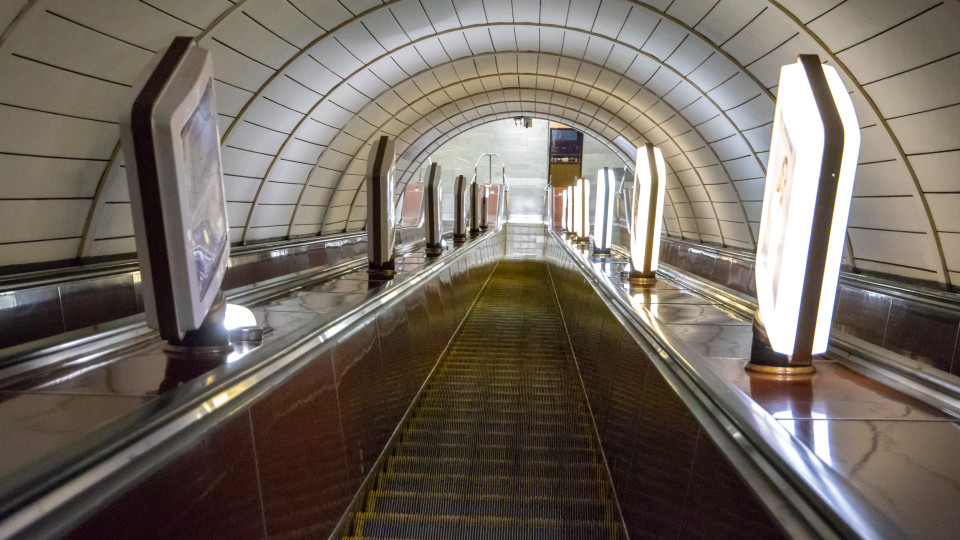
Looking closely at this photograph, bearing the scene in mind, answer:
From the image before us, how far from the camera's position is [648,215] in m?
6.00

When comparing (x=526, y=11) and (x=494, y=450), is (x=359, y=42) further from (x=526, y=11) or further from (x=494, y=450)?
(x=494, y=450)

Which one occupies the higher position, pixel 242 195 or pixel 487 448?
pixel 242 195

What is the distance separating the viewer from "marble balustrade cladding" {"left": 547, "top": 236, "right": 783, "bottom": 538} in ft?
5.40

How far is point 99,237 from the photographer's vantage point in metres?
11.0

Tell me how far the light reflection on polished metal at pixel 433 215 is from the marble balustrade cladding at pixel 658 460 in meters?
5.70

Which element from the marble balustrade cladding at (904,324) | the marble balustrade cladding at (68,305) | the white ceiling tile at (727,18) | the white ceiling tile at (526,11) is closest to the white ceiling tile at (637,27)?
the white ceiling tile at (727,18)

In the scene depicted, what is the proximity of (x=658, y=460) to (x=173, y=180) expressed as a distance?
2.15 metres

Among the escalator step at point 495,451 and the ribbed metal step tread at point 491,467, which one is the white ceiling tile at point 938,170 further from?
the ribbed metal step tread at point 491,467

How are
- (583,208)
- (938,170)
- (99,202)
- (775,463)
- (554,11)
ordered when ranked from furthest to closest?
1. (583,208)
2. (554,11)
3. (99,202)
4. (938,170)
5. (775,463)

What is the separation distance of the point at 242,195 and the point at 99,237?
4857 millimetres

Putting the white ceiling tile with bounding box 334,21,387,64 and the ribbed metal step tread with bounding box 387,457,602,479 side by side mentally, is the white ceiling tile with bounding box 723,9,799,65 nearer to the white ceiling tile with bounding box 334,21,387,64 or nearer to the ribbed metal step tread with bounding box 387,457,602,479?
the white ceiling tile with bounding box 334,21,387,64

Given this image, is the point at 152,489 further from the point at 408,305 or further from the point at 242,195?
the point at 242,195

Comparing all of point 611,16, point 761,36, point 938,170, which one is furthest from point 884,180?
point 611,16

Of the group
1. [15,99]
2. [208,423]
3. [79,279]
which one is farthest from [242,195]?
[208,423]
